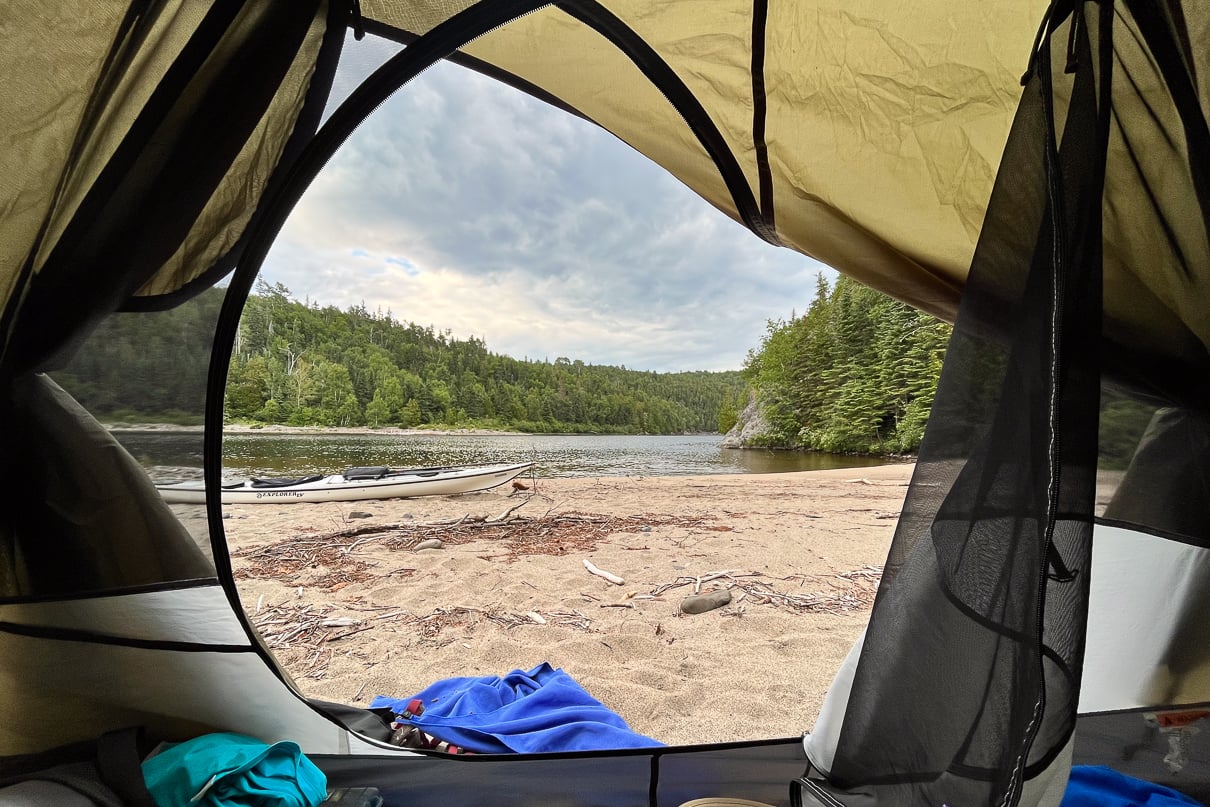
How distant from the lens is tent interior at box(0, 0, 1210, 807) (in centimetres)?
55

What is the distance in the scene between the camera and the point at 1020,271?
0.58 metres

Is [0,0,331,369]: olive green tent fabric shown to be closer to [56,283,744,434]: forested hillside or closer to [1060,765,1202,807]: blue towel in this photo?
[1060,765,1202,807]: blue towel

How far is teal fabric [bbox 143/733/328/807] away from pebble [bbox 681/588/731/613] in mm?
2445

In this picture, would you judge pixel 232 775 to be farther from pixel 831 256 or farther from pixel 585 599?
pixel 585 599

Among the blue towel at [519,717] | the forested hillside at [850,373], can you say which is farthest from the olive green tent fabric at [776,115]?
the forested hillside at [850,373]

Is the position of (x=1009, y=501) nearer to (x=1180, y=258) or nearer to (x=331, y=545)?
(x=1180, y=258)

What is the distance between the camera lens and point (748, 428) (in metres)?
24.9

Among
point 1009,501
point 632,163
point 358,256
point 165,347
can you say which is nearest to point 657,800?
point 1009,501

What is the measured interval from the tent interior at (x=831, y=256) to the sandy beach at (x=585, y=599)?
259mm

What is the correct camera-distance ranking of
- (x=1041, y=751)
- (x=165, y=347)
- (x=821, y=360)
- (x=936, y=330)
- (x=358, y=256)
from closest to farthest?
(x=1041, y=751) → (x=165, y=347) → (x=936, y=330) → (x=821, y=360) → (x=358, y=256)

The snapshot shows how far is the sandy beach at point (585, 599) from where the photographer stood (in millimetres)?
2131

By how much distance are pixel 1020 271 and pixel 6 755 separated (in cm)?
142

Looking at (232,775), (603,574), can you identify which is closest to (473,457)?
(603,574)

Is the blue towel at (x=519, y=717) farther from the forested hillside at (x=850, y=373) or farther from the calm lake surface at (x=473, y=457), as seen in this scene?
the forested hillside at (x=850, y=373)
